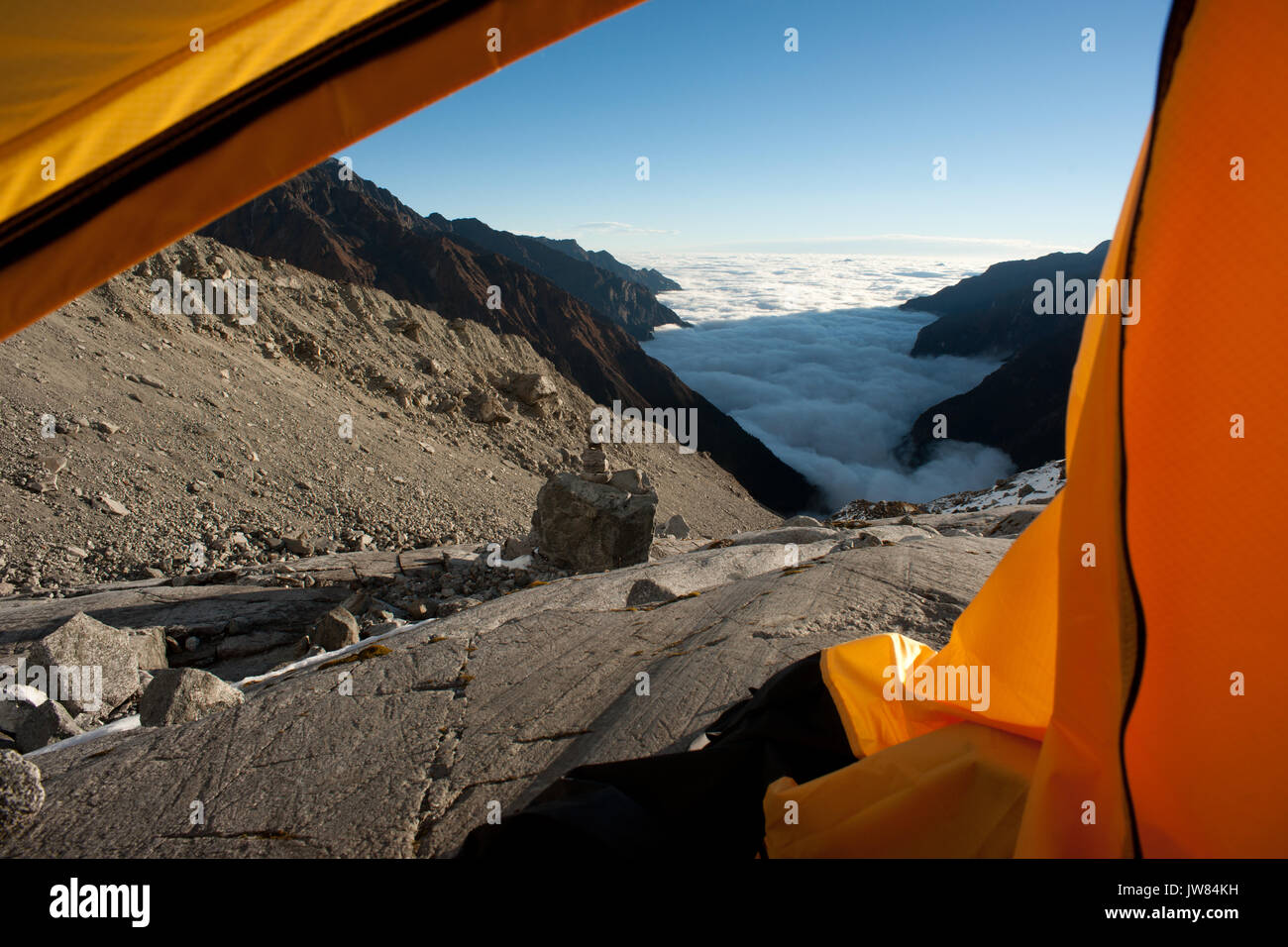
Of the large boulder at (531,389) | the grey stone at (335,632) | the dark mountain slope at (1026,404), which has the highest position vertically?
the dark mountain slope at (1026,404)

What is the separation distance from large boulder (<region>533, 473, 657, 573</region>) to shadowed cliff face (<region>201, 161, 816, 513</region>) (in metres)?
49.1

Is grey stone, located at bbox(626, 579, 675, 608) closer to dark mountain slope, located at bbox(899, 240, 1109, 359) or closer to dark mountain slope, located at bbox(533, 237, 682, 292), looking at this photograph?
dark mountain slope, located at bbox(899, 240, 1109, 359)

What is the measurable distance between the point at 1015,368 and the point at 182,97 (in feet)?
366

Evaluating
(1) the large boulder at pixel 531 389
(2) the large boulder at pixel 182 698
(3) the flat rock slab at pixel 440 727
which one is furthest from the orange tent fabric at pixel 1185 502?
(1) the large boulder at pixel 531 389

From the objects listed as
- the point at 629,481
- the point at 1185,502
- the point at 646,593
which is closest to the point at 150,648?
the point at 646,593

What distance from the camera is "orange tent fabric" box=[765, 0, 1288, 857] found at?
139 cm

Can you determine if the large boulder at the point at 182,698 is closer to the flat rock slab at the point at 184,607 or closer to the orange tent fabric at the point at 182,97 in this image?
the orange tent fabric at the point at 182,97

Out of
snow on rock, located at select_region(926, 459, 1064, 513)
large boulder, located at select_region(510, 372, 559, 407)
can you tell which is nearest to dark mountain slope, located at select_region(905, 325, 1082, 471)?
snow on rock, located at select_region(926, 459, 1064, 513)

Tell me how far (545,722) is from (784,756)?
58.0 inches

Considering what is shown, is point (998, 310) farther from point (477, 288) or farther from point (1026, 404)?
point (477, 288)

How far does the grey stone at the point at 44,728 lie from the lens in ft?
12.0

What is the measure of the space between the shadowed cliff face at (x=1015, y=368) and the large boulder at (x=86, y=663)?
77830 mm

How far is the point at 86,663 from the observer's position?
4.61 meters

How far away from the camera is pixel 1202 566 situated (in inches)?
58.1
